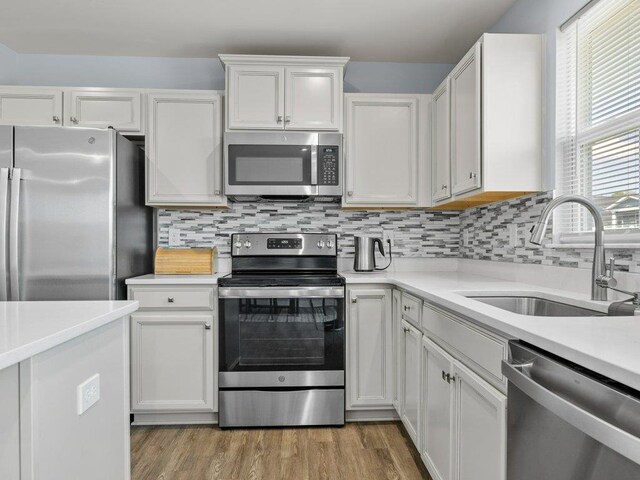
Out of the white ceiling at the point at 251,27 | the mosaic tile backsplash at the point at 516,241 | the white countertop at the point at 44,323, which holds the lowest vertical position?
the white countertop at the point at 44,323

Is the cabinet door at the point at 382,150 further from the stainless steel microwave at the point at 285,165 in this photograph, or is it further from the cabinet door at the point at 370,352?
the cabinet door at the point at 370,352

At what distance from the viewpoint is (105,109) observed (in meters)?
2.60

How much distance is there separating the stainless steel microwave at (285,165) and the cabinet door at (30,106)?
3.77ft

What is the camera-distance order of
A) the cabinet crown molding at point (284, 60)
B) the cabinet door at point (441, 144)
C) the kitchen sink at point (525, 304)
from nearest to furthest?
the kitchen sink at point (525, 304) → the cabinet door at point (441, 144) → the cabinet crown molding at point (284, 60)

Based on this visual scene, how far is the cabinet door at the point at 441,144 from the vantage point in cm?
235

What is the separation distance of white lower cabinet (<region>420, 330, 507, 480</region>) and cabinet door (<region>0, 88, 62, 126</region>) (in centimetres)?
267

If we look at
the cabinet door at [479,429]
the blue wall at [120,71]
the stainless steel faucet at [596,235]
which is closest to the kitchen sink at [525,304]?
the stainless steel faucet at [596,235]

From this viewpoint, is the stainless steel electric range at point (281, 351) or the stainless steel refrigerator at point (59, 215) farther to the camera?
the stainless steel electric range at point (281, 351)

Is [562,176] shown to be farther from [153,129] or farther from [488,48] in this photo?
[153,129]

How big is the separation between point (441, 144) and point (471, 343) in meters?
1.50

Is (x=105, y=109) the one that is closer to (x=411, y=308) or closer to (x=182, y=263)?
(x=182, y=263)

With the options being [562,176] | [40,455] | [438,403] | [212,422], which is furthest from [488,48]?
[212,422]

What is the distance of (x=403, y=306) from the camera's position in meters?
2.20

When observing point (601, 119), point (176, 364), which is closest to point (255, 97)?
point (176, 364)
